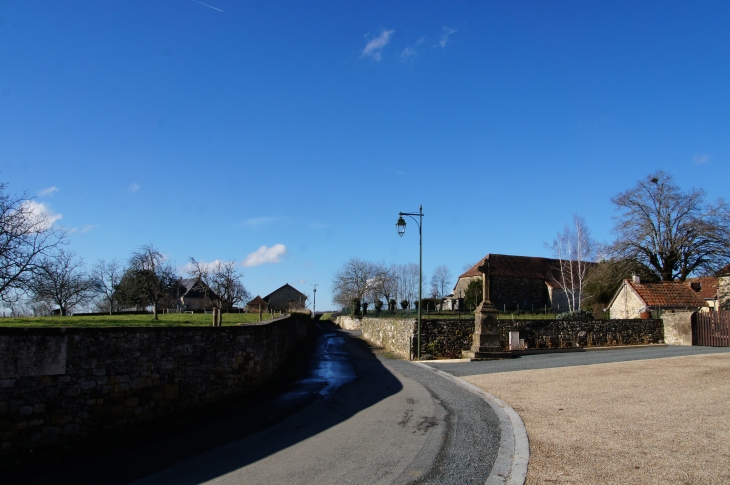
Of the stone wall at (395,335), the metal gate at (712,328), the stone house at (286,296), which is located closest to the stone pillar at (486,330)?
the stone wall at (395,335)

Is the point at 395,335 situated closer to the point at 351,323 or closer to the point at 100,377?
the point at 100,377

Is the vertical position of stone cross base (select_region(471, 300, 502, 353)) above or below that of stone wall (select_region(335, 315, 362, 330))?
above

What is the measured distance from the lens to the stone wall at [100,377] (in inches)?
295

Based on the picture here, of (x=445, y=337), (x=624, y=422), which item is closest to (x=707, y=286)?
(x=445, y=337)

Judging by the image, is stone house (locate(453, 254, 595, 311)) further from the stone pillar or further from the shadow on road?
the shadow on road

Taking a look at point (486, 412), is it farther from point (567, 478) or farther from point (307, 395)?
point (307, 395)

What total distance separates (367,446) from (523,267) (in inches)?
2480

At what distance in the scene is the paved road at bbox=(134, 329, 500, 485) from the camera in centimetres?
625

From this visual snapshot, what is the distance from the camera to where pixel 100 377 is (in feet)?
28.3

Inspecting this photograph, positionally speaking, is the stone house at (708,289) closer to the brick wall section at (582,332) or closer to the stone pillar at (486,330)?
the brick wall section at (582,332)

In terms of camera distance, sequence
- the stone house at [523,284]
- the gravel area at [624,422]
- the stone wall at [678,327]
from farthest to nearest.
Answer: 1. the stone house at [523,284]
2. the stone wall at [678,327]
3. the gravel area at [624,422]

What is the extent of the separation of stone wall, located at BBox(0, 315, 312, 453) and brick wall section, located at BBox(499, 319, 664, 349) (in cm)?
1373

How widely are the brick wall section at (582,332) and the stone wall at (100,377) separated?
1373 cm

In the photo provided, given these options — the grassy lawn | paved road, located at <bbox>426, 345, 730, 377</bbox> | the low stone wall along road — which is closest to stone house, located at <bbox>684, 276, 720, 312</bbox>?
paved road, located at <bbox>426, 345, 730, 377</bbox>
